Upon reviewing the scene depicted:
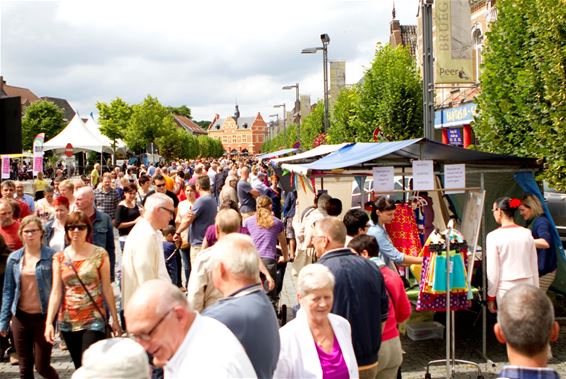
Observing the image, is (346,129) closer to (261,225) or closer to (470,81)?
(470,81)

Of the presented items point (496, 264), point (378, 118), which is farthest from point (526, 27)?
point (378, 118)

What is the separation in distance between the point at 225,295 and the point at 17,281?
3139 millimetres

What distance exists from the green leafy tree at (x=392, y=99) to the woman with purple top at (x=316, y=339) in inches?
741

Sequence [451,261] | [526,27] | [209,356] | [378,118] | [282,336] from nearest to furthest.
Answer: [209,356] < [282,336] < [451,261] < [526,27] < [378,118]

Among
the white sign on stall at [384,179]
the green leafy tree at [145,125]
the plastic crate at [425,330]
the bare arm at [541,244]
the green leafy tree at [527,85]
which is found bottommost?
the plastic crate at [425,330]

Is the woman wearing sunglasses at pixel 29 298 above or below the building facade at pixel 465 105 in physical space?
below

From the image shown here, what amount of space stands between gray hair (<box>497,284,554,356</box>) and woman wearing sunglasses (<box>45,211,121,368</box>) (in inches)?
130

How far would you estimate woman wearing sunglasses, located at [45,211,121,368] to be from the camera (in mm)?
4930

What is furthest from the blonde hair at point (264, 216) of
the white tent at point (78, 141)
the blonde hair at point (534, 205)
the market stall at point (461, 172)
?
the white tent at point (78, 141)

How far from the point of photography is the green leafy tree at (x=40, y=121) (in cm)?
7650

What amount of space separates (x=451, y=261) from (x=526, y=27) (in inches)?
243

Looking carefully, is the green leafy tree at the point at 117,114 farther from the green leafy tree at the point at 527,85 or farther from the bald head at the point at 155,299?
the bald head at the point at 155,299

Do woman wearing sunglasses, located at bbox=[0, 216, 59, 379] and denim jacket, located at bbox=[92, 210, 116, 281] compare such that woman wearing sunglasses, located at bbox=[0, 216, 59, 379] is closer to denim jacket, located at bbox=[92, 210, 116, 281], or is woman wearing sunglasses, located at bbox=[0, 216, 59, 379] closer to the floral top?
the floral top

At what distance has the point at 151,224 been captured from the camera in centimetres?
502
